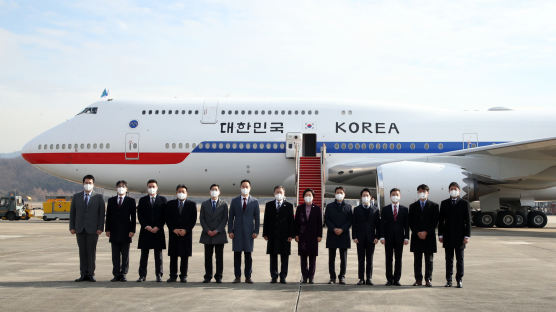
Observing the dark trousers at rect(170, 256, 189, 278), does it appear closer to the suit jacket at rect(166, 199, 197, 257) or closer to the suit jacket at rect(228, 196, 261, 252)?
the suit jacket at rect(166, 199, 197, 257)

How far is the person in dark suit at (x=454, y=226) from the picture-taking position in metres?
8.77

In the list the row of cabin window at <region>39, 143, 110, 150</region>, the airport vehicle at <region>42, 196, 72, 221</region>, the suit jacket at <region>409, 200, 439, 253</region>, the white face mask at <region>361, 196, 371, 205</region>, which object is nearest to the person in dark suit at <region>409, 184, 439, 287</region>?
the suit jacket at <region>409, 200, 439, 253</region>

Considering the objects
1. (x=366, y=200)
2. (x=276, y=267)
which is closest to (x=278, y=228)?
(x=276, y=267)

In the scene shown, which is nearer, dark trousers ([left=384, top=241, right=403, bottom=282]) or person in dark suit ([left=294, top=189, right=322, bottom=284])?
dark trousers ([left=384, top=241, right=403, bottom=282])

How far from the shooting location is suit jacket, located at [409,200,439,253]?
29.1 ft

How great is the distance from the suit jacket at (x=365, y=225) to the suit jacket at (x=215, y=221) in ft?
6.37

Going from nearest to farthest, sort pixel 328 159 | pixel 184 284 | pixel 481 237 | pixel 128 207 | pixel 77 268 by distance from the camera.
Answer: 1. pixel 184 284
2. pixel 128 207
3. pixel 77 268
4. pixel 481 237
5. pixel 328 159

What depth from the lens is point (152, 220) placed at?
9.16m

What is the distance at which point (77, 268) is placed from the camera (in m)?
10.1

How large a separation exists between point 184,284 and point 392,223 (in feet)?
10.4

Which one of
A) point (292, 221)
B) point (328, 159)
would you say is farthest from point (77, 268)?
point (328, 159)

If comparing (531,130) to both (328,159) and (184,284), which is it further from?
(184,284)

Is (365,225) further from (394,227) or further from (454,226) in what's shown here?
(454,226)

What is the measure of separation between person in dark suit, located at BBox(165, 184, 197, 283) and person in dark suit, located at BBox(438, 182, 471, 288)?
372 centimetres
